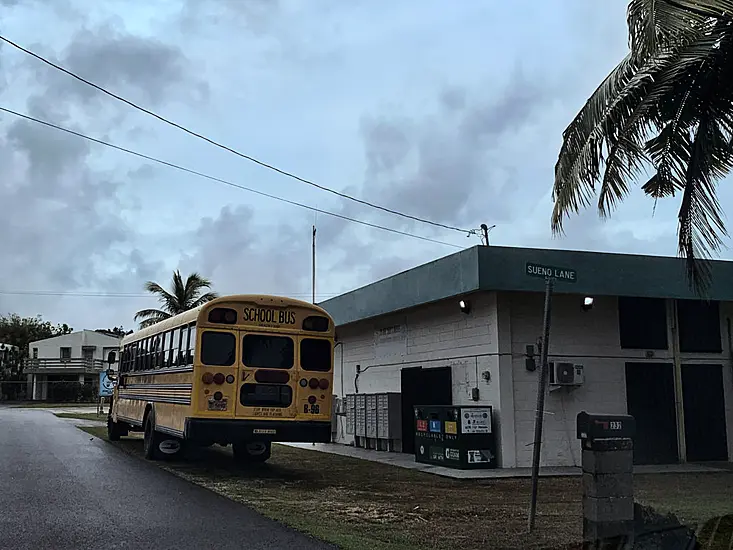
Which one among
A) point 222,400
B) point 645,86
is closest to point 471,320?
point 222,400

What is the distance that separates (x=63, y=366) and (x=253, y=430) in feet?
222

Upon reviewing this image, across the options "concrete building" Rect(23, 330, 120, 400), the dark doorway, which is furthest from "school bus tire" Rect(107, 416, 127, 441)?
"concrete building" Rect(23, 330, 120, 400)

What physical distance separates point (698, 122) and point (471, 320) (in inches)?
277

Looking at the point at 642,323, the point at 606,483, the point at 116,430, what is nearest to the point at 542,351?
the point at 606,483

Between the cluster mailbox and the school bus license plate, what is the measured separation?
4423 mm

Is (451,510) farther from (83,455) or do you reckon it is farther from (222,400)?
(83,455)

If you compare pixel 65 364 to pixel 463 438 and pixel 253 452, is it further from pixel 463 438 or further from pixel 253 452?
pixel 463 438

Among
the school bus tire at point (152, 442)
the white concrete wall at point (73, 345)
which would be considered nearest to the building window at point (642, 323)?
the school bus tire at point (152, 442)

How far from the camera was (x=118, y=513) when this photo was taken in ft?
31.4

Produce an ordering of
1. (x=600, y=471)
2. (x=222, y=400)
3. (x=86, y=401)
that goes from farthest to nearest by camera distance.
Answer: (x=86, y=401) → (x=222, y=400) → (x=600, y=471)

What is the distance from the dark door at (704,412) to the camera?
16984mm

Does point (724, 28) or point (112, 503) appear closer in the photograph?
point (724, 28)

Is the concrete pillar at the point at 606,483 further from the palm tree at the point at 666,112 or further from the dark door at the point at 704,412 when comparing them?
the dark door at the point at 704,412

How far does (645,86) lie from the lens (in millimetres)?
9656
